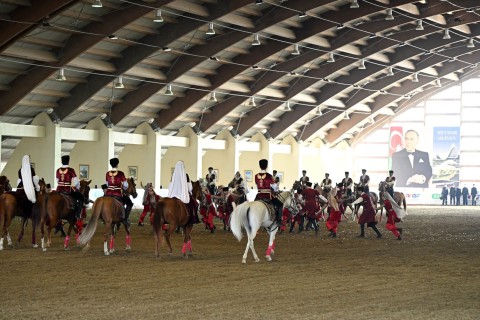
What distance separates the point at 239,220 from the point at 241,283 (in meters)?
2.79

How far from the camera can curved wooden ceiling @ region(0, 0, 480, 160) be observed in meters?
30.2

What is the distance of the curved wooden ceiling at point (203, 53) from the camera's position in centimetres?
3017

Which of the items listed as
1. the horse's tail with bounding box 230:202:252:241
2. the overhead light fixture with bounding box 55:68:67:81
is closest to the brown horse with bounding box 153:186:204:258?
the horse's tail with bounding box 230:202:252:241

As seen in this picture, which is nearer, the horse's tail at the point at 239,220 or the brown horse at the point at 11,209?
the horse's tail at the point at 239,220

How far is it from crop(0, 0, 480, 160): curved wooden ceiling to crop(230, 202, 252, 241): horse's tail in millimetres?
12364

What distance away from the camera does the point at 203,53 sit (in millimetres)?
35906

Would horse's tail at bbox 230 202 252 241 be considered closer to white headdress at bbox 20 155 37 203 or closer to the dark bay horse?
the dark bay horse

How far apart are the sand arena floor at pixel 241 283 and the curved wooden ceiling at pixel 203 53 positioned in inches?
456

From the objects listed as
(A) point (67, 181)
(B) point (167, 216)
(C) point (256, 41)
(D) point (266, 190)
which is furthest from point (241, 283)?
(C) point (256, 41)

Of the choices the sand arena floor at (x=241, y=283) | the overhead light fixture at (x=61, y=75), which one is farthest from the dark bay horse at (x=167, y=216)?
the overhead light fixture at (x=61, y=75)

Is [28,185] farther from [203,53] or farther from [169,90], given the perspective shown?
[169,90]

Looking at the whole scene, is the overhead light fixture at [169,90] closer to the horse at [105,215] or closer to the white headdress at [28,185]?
the white headdress at [28,185]

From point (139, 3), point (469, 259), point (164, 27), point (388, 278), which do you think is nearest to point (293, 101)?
point (164, 27)

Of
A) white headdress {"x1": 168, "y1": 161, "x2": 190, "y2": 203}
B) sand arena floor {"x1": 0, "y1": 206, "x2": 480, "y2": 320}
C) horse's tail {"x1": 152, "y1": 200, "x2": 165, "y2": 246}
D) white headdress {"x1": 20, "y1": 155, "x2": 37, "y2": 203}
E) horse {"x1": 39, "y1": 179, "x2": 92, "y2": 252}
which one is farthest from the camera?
white headdress {"x1": 20, "y1": 155, "x2": 37, "y2": 203}
